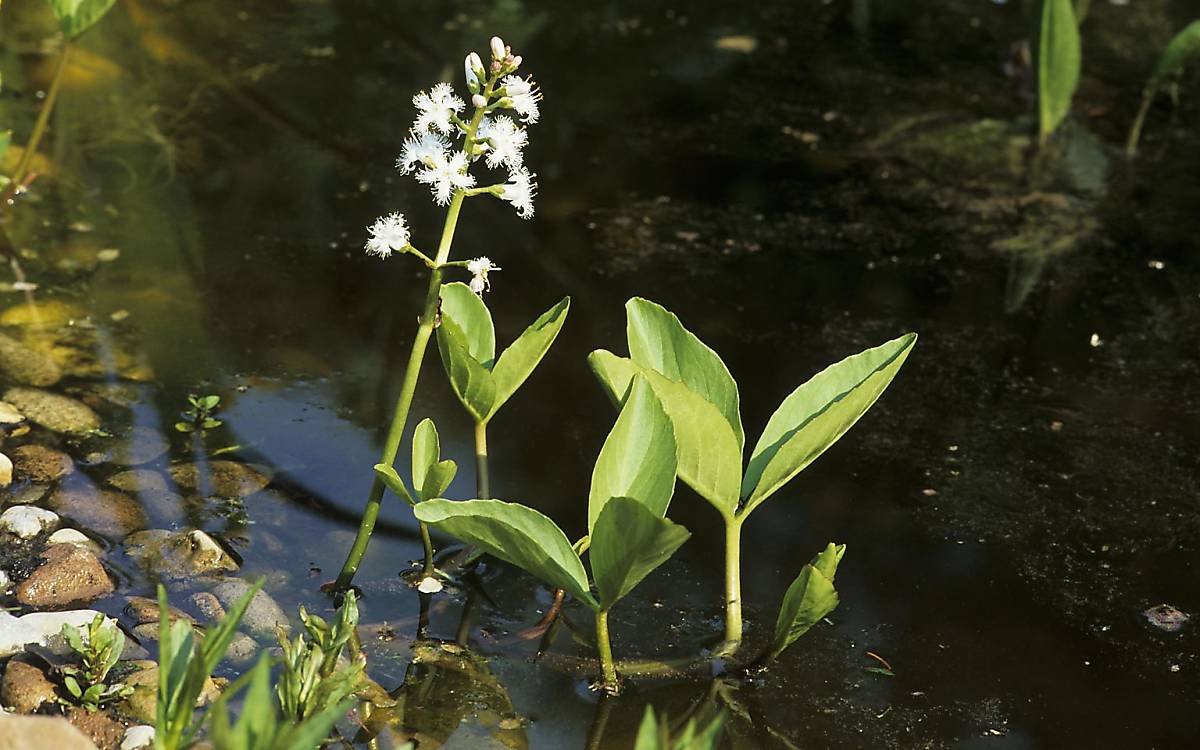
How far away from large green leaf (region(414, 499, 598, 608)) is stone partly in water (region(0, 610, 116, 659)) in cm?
55

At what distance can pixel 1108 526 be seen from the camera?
269cm

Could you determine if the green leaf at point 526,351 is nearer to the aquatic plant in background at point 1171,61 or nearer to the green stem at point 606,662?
the green stem at point 606,662

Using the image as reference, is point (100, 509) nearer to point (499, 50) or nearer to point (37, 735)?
point (37, 735)

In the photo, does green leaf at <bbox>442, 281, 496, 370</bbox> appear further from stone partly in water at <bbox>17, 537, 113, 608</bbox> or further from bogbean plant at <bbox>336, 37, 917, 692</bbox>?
stone partly in water at <bbox>17, 537, 113, 608</bbox>

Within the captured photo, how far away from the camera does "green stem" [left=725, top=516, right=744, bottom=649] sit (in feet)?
7.13

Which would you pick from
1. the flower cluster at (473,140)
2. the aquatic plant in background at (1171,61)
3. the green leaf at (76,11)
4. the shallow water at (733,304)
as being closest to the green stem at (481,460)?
the shallow water at (733,304)

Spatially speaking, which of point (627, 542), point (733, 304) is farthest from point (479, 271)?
point (733, 304)

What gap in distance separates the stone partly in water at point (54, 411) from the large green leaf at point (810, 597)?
153cm

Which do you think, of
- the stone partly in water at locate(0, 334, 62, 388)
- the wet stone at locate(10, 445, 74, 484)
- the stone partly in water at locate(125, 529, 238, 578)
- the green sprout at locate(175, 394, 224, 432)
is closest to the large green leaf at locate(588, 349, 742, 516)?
the stone partly in water at locate(125, 529, 238, 578)

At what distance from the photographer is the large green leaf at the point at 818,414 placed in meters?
2.07

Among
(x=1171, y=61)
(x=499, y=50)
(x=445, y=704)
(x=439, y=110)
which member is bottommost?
(x=445, y=704)

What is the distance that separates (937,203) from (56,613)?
9.86 feet

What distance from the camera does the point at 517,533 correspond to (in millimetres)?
1938

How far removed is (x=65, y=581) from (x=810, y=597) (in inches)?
49.0
